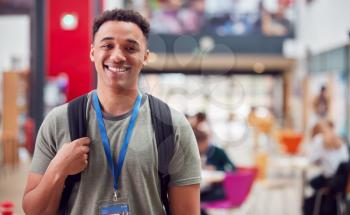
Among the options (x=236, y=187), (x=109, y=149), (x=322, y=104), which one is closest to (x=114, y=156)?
(x=109, y=149)

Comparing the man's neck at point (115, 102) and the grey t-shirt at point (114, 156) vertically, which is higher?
the man's neck at point (115, 102)

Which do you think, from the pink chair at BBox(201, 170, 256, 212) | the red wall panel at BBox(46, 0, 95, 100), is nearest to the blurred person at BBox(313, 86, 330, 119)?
the pink chair at BBox(201, 170, 256, 212)

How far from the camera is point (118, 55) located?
152 cm

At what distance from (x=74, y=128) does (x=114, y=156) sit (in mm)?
140

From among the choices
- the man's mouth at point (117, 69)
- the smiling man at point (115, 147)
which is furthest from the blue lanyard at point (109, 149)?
the man's mouth at point (117, 69)

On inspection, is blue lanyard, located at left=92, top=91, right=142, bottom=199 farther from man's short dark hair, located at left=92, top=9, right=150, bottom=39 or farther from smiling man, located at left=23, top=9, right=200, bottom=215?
man's short dark hair, located at left=92, top=9, right=150, bottom=39

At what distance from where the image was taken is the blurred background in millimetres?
5684

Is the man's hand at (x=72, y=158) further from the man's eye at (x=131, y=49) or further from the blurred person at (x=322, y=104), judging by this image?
the blurred person at (x=322, y=104)

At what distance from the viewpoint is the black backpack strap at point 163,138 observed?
1545 mm

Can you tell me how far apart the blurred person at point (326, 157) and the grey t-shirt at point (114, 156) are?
15.1 ft

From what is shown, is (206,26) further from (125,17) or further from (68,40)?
(125,17)

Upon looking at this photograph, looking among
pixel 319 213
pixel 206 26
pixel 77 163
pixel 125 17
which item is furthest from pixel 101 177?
pixel 206 26

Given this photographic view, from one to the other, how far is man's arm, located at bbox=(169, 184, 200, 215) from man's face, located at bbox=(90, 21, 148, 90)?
33cm

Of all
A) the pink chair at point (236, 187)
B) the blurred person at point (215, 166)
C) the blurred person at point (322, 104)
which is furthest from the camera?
the blurred person at point (322, 104)
